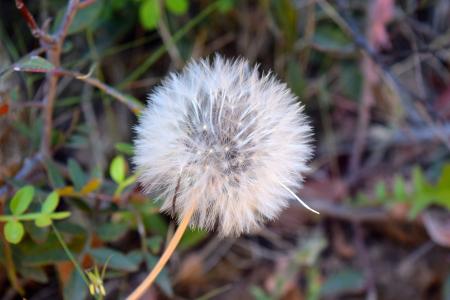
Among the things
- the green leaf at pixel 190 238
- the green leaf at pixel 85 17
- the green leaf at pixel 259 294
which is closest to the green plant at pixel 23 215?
the green leaf at pixel 85 17

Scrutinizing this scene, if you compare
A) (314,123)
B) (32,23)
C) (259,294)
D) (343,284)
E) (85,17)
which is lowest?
(343,284)

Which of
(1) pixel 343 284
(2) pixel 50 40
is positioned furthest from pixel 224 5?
(1) pixel 343 284

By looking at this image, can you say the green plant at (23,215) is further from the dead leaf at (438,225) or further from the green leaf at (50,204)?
the dead leaf at (438,225)

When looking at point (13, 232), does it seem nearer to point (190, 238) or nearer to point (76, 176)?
point (76, 176)

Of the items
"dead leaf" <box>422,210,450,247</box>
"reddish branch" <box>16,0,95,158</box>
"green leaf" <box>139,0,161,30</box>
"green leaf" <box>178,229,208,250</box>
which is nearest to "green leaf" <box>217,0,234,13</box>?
"green leaf" <box>139,0,161,30</box>

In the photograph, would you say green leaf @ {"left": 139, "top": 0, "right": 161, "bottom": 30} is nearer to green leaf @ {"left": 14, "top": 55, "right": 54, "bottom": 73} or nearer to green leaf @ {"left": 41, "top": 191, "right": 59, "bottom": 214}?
green leaf @ {"left": 14, "top": 55, "right": 54, "bottom": 73}

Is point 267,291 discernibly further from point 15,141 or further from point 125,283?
point 15,141

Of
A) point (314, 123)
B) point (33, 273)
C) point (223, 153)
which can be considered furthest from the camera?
point (314, 123)

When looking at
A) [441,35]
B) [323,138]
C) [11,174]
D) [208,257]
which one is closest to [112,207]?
[11,174]
